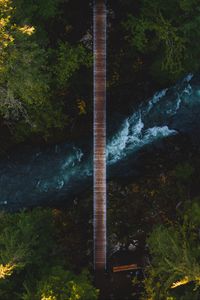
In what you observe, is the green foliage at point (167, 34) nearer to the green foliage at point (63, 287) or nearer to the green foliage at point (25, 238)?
the green foliage at point (25, 238)

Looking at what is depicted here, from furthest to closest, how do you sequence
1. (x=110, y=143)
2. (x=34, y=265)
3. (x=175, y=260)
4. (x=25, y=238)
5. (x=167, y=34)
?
(x=110, y=143) → (x=167, y=34) → (x=34, y=265) → (x=25, y=238) → (x=175, y=260)

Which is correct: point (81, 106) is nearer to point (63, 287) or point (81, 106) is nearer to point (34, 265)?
point (34, 265)

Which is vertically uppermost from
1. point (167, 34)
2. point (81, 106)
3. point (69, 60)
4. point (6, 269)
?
point (167, 34)

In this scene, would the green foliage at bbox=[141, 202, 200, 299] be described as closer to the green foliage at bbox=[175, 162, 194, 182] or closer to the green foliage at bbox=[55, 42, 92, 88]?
the green foliage at bbox=[175, 162, 194, 182]

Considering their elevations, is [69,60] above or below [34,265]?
above

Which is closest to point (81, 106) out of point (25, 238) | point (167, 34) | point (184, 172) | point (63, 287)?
→ point (167, 34)

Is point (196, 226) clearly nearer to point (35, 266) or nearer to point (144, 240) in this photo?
point (144, 240)
